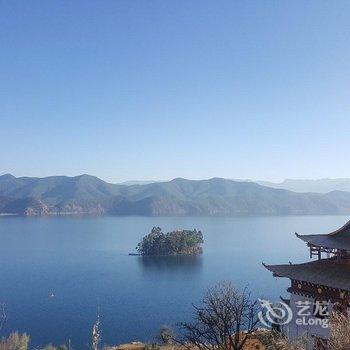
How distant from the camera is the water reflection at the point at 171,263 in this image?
265 feet

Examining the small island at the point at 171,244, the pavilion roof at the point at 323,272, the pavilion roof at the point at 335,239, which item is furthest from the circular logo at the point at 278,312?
the small island at the point at 171,244

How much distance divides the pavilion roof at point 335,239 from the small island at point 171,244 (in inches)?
3072

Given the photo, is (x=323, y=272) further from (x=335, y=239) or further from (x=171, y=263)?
(x=171, y=263)

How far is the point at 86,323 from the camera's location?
4653 centimetres

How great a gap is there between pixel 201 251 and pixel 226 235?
4407cm

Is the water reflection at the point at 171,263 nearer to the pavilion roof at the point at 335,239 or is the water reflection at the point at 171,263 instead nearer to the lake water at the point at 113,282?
the lake water at the point at 113,282

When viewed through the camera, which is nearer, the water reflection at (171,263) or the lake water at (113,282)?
the lake water at (113,282)

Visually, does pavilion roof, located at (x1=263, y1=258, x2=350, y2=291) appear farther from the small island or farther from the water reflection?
the small island

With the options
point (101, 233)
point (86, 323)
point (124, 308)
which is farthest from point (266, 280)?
point (101, 233)

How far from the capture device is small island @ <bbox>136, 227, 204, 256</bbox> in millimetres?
96875

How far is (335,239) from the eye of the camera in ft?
62.1

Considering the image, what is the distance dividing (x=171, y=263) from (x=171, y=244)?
9963 millimetres

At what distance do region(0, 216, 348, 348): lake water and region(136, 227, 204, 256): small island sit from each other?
4.10m

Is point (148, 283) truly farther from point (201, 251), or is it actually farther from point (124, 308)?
point (201, 251)
